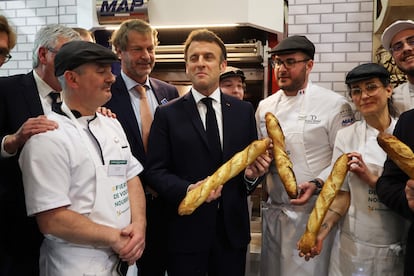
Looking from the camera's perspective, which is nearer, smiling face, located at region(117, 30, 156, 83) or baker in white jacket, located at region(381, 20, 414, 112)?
baker in white jacket, located at region(381, 20, 414, 112)

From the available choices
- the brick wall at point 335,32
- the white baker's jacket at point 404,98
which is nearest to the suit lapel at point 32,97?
the white baker's jacket at point 404,98

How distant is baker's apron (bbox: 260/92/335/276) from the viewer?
212cm

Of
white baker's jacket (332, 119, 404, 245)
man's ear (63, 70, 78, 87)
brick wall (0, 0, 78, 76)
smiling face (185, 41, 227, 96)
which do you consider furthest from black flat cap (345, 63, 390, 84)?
brick wall (0, 0, 78, 76)

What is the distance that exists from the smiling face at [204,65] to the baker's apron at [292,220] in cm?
54

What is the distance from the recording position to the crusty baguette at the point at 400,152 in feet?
4.66

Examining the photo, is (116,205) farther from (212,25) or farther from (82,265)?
(212,25)

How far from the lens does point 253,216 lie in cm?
386

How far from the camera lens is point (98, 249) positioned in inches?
57.8

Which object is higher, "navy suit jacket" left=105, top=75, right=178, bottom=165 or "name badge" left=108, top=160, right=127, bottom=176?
"navy suit jacket" left=105, top=75, right=178, bottom=165

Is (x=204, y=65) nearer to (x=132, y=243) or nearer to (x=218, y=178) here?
(x=218, y=178)

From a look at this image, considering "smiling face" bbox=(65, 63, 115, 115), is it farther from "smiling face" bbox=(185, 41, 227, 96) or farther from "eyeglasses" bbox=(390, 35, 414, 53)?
"eyeglasses" bbox=(390, 35, 414, 53)

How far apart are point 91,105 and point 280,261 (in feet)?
4.56

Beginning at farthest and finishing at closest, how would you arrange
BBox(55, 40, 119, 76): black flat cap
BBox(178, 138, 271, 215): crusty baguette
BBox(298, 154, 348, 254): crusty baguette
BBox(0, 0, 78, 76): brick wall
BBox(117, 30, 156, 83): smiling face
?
BBox(0, 0, 78, 76): brick wall, BBox(117, 30, 156, 83): smiling face, BBox(298, 154, 348, 254): crusty baguette, BBox(178, 138, 271, 215): crusty baguette, BBox(55, 40, 119, 76): black flat cap

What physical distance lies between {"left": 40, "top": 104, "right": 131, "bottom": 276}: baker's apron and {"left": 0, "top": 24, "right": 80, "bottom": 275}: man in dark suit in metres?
0.21
